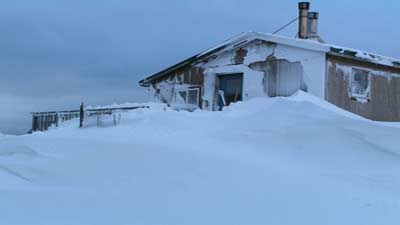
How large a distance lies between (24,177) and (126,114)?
602 cm

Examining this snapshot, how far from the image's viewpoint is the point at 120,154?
30.2 ft

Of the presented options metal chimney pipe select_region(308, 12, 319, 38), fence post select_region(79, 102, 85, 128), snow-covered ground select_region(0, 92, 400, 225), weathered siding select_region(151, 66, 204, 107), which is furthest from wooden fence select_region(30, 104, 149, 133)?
metal chimney pipe select_region(308, 12, 319, 38)

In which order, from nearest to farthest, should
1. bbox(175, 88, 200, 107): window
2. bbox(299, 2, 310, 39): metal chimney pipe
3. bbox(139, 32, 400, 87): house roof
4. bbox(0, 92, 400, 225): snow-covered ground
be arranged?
1. bbox(0, 92, 400, 225): snow-covered ground
2. bbox(139, 32, 400, 87): house roof
3. bbox(175, 88, 200, 107): window
4. bbox(299, 2, 310, 39): metal chimney pipe

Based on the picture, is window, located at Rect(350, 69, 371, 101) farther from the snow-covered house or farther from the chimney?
the chimney

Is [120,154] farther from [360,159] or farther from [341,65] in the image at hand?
[341,65]

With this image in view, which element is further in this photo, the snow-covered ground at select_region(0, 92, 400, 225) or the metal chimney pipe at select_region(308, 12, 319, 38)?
the metal chimney pipe at select_region(308, 12, 319, 38)

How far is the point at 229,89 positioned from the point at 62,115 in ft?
17.4

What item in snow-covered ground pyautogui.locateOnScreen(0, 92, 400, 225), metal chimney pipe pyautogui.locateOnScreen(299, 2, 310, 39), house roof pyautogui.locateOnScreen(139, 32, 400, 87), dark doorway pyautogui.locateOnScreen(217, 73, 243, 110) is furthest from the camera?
metal chimney pipe pyautogui.locateOnScreen(299, 2, 310, 39)

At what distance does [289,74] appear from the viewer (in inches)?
616

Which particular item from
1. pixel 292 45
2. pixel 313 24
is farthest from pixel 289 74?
pixel 313 24

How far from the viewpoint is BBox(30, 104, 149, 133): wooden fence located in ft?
52.0

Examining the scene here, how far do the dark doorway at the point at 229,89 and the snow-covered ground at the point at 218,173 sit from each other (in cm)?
549

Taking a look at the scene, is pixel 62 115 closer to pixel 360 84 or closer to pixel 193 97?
pixel 193 97

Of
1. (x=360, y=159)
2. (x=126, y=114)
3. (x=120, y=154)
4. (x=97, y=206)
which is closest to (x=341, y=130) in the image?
(x=360, y=159)
